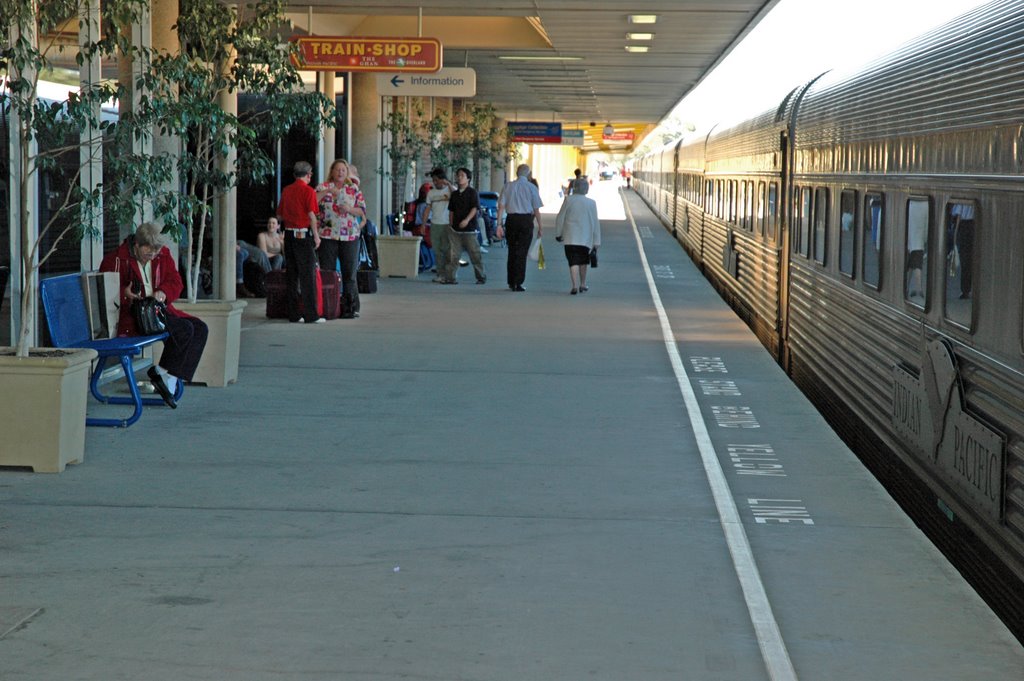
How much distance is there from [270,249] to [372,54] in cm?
302

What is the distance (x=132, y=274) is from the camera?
9.05 m

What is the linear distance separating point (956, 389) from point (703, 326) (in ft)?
29.1

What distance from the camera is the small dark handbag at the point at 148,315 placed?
8.88 metres

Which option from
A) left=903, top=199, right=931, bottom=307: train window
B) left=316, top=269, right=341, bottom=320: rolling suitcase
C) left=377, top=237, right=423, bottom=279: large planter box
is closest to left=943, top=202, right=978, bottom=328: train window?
left=903, top=199, right=931, bottom=307: train window

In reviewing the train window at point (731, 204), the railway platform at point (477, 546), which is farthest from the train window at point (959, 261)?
the train window at point (731, 204)

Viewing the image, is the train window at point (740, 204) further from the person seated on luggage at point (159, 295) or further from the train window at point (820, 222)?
the person seated on luggage at point (159, 295)

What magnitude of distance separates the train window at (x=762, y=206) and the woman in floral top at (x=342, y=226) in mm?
4343

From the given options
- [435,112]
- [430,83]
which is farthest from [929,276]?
[435,112]

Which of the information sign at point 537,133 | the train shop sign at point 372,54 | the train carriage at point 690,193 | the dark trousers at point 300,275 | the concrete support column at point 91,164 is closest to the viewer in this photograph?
the concrete support column at point 91,164

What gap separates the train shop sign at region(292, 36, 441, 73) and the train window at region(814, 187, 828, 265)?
22.1ft

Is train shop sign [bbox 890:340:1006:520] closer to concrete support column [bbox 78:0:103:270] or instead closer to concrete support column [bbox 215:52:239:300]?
concrete support column [bbox 78:0:103:270]

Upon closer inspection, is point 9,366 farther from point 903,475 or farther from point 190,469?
point 903,475

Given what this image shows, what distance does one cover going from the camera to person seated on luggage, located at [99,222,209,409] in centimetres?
900

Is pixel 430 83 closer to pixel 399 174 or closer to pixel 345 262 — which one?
pixel 399 174
